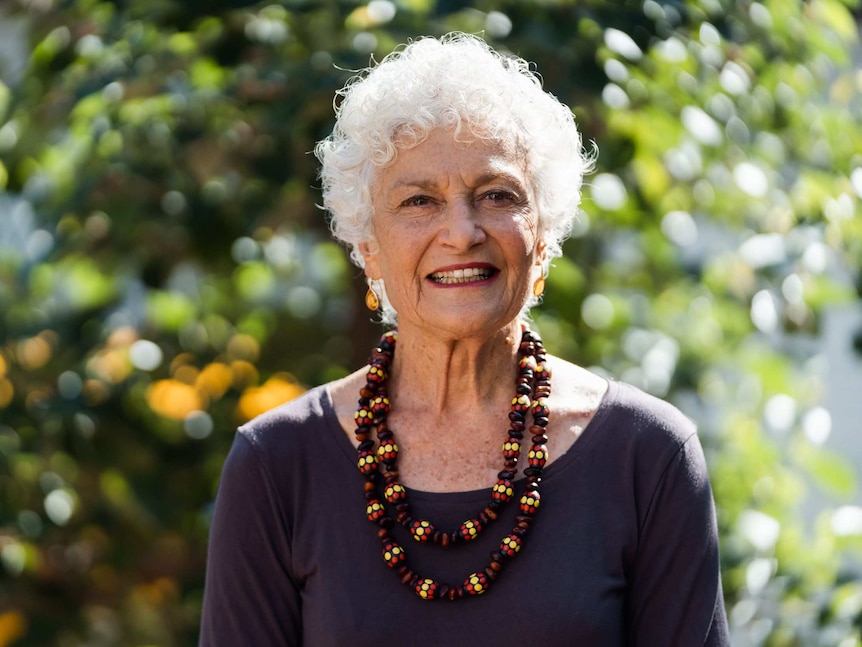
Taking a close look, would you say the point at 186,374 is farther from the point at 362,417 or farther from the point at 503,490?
the point at 503,490

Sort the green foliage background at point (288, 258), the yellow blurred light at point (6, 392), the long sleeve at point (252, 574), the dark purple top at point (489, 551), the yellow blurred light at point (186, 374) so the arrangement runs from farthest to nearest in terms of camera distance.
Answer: the yellow blurred light at point (186, 374), the yellow blurred light at point (6, 392), the green foliage background at point (288, 258), the long sleeve at point (252, 574), the dark purple top at point (489, 551)

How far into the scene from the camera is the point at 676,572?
1.89 m

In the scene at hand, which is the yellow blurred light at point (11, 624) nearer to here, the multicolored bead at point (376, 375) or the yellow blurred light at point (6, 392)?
the yellow blurred light at point (6, 392)

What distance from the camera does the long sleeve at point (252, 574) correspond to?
1963mm

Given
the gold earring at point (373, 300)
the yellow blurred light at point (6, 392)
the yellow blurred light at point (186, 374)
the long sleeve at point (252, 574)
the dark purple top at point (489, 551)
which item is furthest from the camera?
the yellow blurred light at point (186, 374)

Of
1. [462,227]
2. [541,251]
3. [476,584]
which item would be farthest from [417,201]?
[476,584]

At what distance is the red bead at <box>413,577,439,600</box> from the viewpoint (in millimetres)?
1870

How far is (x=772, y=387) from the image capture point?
324cm

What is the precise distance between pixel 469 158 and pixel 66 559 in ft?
6.65

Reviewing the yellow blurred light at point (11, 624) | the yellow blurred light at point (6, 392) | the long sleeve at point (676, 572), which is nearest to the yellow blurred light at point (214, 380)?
the yellow blurred light at point (6, 392)

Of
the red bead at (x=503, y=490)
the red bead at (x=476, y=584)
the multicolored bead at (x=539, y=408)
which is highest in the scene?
the multicolored bead at (x=539, y=408)

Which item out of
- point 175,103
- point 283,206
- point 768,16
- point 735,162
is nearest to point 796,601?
point 735,162

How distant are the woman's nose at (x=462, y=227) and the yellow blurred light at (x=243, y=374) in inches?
61.3

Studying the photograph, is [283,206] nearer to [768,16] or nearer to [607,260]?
[607,260]
